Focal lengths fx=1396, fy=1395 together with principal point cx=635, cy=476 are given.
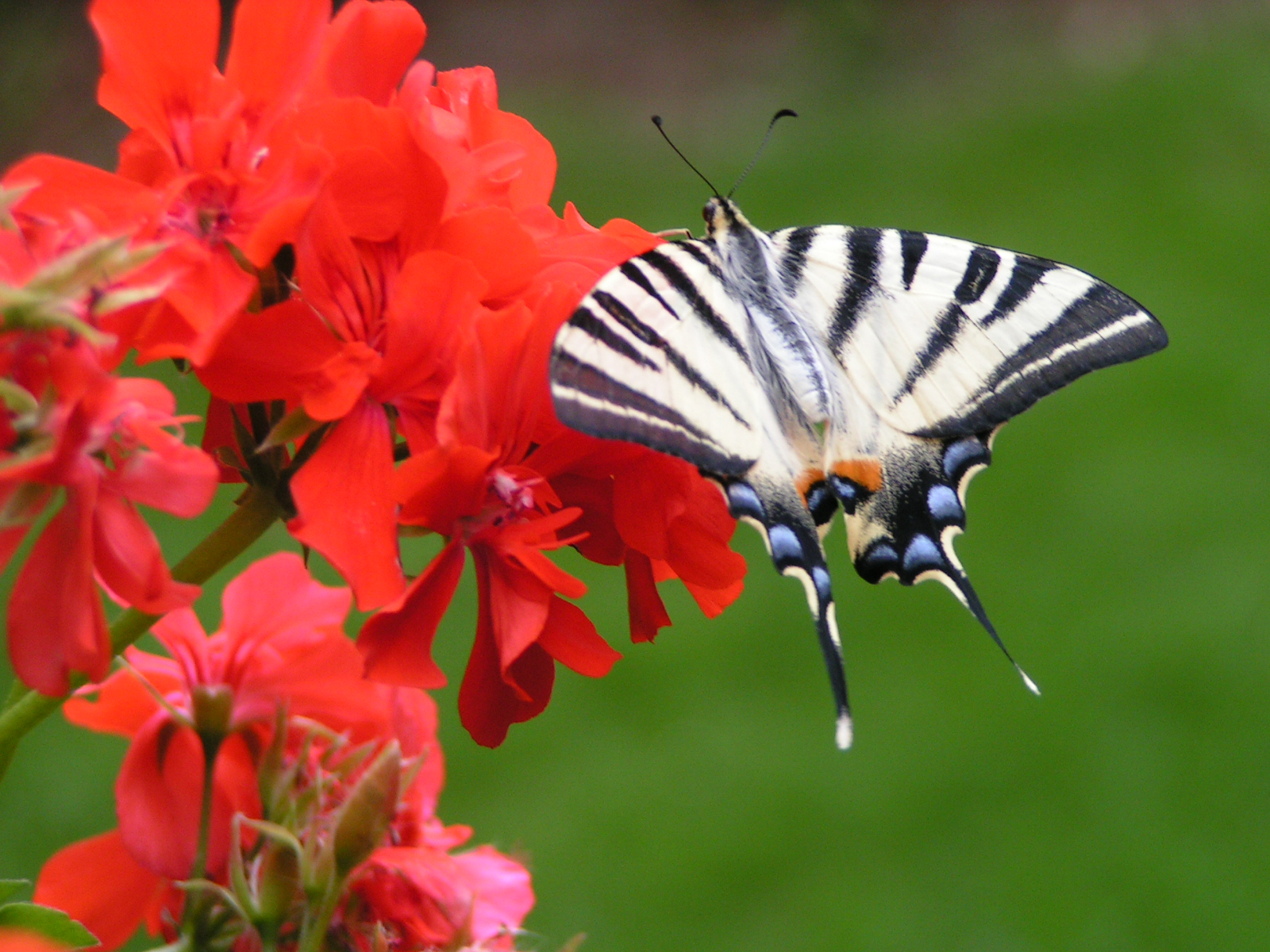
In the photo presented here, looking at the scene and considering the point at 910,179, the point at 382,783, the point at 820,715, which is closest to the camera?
the point at 382,783

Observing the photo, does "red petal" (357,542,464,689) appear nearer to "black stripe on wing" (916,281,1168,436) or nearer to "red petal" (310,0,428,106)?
"red petal" (310,0,428,106)

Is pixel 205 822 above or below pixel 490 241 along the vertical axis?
below

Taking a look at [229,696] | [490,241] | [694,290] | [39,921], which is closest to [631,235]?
[694,290]

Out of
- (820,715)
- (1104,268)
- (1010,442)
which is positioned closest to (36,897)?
(820,715)

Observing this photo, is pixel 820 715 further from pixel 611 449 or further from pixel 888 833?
pixel 611 449

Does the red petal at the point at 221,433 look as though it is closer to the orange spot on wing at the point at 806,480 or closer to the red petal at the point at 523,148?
the red petal at the point at 523,148

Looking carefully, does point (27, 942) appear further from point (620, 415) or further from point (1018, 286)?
point (1018, 286)

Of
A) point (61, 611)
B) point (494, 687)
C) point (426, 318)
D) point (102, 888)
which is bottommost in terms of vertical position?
point (102, 888)

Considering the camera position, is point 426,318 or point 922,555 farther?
point 922,555
